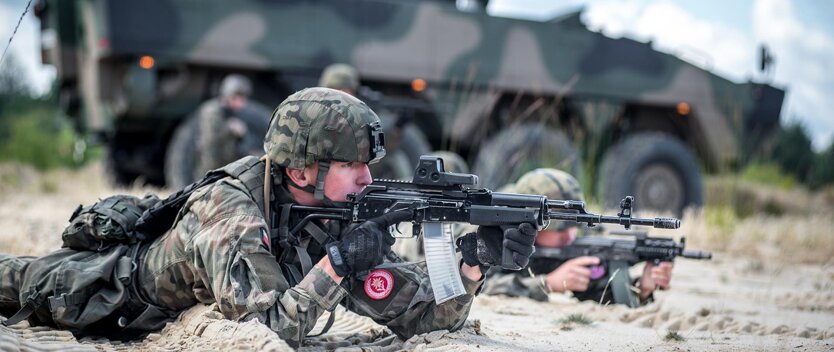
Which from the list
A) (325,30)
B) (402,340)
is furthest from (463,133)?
(402,340)

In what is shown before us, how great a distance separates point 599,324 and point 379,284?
4.64ft

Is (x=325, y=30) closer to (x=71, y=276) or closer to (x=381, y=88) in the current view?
(x=381, y=88)

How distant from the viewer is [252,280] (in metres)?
2.92

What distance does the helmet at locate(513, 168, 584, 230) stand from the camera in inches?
187

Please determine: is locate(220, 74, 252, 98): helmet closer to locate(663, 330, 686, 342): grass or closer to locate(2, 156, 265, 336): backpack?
locate(2, 156, 265, 336): backpack

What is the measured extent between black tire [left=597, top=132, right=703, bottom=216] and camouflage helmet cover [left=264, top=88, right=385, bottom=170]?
638cm

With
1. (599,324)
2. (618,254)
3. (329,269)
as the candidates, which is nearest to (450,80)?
(618,254)

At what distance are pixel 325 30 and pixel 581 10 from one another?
302 cm

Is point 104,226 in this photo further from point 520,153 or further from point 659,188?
point 659,188

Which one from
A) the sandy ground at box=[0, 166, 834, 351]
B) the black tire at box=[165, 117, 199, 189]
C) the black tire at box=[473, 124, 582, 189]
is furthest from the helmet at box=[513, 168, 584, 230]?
the black tire at box=[165, 117, 199, 189]

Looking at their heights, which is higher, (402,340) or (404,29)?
(404,29)

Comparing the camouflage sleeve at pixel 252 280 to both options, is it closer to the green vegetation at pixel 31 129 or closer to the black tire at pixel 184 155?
the black tire at pixel 184 155

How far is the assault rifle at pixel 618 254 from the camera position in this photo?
4.61m

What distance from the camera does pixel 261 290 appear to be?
2.92 metres
